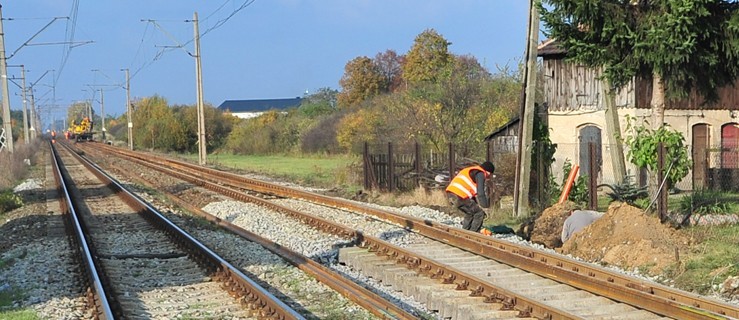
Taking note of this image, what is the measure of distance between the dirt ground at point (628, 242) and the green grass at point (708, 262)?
28cm

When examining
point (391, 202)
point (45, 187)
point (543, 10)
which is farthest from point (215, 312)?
point (45, 187)

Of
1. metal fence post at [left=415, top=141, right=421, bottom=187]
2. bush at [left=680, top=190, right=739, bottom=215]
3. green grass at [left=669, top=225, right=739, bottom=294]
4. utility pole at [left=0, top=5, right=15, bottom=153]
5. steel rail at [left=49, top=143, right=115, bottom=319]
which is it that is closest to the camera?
steel rail at [left=49, top=143, right=115, bottom=319]

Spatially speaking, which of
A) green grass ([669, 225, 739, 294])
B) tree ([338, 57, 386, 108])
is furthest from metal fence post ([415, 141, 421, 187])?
tree ([338, 57, 386, 108])

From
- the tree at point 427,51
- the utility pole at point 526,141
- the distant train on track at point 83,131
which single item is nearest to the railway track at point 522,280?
the utility pole at point 526,141

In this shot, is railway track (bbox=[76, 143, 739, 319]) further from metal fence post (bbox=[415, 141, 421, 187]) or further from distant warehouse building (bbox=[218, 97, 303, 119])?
distant warehouse building (bbox=[218, 97, 303, 119])

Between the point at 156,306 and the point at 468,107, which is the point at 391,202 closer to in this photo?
the point at 468,107

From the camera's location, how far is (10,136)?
40.3m

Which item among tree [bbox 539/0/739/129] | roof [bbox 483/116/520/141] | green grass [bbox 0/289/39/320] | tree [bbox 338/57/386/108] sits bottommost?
green grass [bbox 0/289/39/320]

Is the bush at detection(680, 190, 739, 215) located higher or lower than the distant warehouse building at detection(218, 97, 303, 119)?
lower

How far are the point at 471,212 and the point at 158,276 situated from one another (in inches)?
222

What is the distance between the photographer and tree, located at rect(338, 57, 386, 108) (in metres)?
84.1

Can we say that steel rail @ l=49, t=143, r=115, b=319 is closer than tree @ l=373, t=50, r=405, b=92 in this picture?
Yes

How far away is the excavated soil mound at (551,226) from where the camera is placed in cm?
1544

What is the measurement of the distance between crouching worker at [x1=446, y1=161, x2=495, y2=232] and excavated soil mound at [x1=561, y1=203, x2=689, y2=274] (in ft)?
5.39
